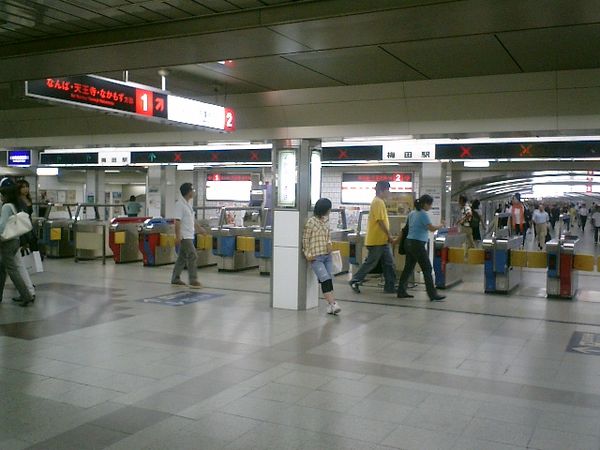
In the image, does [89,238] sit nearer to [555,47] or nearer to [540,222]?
[555,47]

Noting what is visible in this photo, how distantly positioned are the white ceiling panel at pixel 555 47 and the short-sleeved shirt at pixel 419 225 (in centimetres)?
256

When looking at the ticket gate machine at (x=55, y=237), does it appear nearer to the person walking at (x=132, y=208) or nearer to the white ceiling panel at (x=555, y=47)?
the person walking at (x=132, y=208)

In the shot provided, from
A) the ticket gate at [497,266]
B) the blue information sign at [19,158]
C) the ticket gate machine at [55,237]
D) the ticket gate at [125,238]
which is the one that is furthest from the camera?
the blue information sign at [19,158]

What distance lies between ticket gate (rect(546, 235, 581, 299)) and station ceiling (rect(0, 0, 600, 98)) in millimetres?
3296

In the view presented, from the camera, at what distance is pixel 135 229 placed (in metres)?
14.9

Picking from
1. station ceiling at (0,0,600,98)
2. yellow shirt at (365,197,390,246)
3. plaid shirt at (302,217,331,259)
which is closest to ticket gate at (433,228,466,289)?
yellow shirt at (365,197,390,246)

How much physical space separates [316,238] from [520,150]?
5.61 m

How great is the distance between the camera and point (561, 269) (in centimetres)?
1002

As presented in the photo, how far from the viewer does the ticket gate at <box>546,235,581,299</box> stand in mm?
9930

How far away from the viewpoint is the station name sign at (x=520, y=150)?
11156 millimetres

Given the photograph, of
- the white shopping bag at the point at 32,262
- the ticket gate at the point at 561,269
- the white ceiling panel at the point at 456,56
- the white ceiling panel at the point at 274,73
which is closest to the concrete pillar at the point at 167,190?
the white shopping bag at the point at 32,262

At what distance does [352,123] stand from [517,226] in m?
7.23

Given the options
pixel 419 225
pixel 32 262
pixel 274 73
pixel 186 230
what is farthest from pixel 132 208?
pixel 419 225

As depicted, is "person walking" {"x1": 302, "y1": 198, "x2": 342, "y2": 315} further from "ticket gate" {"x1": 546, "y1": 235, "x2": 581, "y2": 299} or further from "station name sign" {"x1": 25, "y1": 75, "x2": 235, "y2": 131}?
"ticket gate" {"x1": 546, "y1": 235, "x2": 581, "y2": 299}
